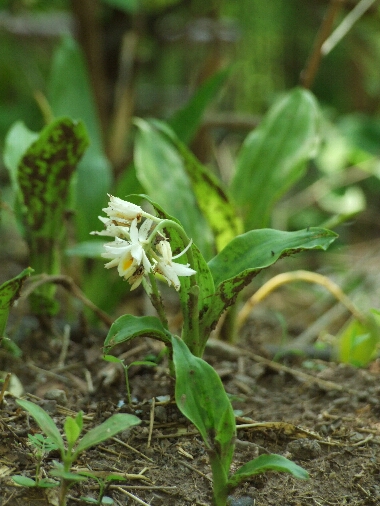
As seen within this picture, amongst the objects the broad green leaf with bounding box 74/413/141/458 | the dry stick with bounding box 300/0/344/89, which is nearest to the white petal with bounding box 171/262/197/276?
the broad green leaf with bounding box 74/413/141/458

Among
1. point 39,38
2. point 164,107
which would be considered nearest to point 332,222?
point 164,107

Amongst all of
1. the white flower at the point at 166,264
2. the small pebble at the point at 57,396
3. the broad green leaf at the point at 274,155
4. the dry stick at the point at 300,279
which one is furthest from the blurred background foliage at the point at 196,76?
the white flower at the point at 166,264

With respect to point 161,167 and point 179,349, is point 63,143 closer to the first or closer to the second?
point 161,167

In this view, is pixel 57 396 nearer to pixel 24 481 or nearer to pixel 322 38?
pixel 24 481

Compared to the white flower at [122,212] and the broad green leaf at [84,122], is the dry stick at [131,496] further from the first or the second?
the broad green leaf at [84,122]

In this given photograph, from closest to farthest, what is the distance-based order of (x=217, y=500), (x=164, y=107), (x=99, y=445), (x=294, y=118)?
(x=217, y=500), (x=99, y=445), (x=294, y=118), (x=164, y=107)

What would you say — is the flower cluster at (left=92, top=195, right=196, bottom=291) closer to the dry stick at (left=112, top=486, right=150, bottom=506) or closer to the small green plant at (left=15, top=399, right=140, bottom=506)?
the small green plant at (left=15, top=399, right=140, bottom=506)

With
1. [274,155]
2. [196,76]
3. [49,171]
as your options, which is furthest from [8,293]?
[196,76]
